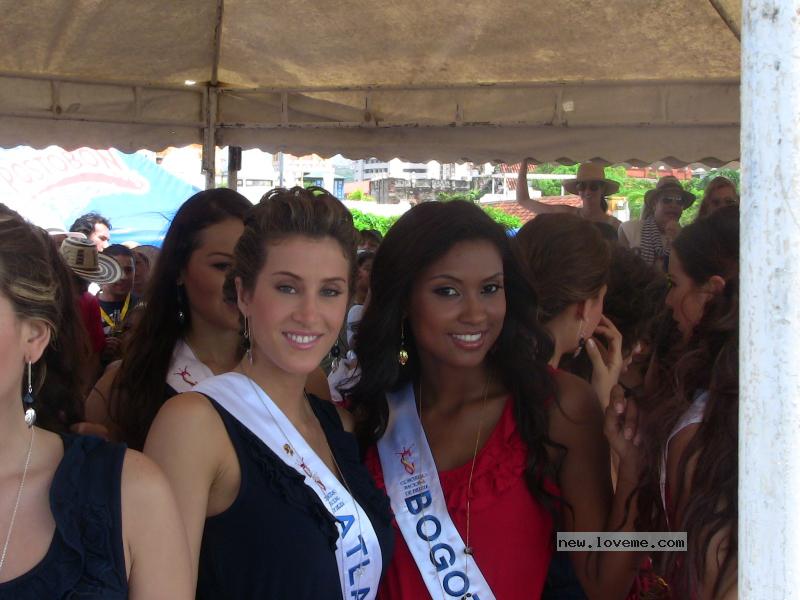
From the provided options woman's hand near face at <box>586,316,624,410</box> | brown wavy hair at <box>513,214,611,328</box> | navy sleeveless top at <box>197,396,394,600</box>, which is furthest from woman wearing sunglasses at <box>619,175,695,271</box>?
navy sleeveless top at <box>197,396,394,600</box>

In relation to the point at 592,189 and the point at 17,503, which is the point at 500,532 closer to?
the point at 17,503

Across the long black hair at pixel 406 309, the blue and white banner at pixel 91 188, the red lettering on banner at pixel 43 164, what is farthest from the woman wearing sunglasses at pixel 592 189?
the red lettering on banner at pixel 43 164

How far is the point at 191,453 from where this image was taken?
5.14 feet

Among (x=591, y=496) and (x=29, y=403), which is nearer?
(x=29, y=403)

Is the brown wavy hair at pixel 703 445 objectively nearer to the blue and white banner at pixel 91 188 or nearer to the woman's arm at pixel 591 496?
the woman's arm at pixel 591 496

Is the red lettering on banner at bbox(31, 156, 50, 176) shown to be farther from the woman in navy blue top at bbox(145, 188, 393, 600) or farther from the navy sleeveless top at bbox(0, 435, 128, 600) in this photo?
the navy sleeveless top at bbox(0, 435, 128, 600)

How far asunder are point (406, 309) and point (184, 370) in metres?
0.70

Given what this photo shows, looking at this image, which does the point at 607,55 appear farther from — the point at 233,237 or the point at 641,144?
the point at 233,237

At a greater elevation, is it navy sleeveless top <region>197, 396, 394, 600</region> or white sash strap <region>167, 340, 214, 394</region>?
white sash strap <region>167, 340, 214, 394</region>

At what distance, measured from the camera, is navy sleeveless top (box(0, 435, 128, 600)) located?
4.18ft

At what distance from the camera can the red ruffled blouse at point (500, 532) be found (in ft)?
6.25

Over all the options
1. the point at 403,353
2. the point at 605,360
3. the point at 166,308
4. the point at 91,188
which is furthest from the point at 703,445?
the point at 91,188

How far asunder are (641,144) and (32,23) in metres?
3.07

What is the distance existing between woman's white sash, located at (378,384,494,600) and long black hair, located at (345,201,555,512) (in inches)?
2.7
